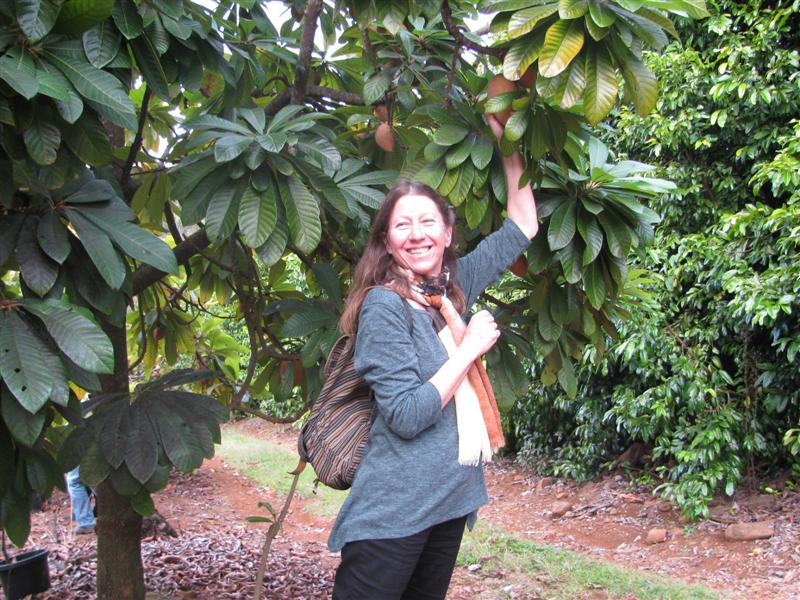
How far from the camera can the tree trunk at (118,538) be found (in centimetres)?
269

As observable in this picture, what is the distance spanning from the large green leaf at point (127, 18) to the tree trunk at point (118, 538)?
1.26 m

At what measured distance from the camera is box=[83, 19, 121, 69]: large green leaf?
1631mm

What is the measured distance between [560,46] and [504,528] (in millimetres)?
4647

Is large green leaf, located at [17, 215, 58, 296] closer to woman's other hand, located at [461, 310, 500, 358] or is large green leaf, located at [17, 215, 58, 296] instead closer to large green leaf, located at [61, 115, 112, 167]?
large green leaf, located at [61, 115, 112, 167]

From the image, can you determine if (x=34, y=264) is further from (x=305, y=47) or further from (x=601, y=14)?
(x=601, y=14)

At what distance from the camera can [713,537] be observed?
4688 mm

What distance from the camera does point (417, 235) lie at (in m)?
1.63

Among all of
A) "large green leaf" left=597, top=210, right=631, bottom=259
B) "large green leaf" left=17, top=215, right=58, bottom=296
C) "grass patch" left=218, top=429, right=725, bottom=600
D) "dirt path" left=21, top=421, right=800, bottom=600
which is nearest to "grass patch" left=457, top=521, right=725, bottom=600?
"grass patch" left=218, top=429, right=725, bottom=600

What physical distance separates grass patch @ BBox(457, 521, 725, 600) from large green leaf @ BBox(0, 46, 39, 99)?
311 cm

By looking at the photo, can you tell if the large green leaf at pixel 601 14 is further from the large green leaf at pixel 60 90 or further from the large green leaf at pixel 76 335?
the large green leaf at pixel 76 335

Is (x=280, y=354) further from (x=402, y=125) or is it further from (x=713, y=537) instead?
(x=713, y=537)

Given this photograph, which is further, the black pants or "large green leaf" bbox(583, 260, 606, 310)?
"large green leaf" bbox(583, 260, 606, 310)

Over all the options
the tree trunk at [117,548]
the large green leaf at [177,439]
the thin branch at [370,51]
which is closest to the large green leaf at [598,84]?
the thin branch at [370,51]

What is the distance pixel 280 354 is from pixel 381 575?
4.34 feet
